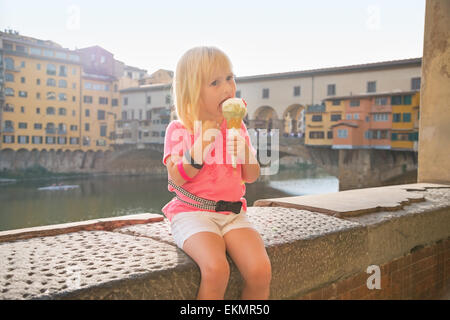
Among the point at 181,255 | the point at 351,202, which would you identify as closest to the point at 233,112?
the point at 181,255

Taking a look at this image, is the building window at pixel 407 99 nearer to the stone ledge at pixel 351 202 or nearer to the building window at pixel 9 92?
the stone ledge at pixel 351 202

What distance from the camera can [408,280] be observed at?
1.80 meters

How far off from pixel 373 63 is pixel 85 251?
963 inches

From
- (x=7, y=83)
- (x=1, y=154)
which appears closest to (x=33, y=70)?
(x=7, y=83)

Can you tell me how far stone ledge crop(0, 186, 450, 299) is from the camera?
0.97m

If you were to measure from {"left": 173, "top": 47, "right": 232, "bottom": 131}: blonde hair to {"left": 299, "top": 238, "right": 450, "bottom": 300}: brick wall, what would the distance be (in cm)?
74

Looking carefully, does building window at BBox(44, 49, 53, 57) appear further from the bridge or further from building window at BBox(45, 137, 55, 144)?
the bridge

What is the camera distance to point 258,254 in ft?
3.82

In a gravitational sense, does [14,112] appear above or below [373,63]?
below

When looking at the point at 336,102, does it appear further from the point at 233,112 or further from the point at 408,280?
the point at 233,112

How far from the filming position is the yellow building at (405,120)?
2036 cm

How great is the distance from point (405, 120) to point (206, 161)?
839 inches

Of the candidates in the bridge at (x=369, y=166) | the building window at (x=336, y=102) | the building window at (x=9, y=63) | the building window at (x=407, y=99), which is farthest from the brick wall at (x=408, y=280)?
the building window at (x=9, y=63)
